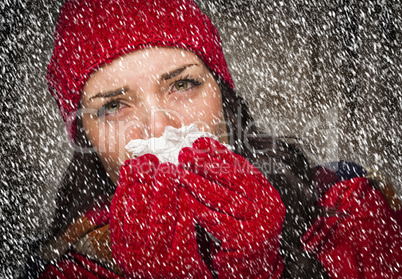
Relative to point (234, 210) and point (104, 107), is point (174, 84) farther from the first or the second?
point (234, 210)

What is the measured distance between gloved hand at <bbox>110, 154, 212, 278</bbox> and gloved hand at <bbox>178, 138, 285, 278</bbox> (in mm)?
27

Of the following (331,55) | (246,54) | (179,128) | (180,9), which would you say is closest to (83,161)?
(179,128)

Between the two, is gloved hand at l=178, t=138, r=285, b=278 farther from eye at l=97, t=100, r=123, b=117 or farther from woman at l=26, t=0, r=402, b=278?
eye at l=97, t=100, r=123, b=117

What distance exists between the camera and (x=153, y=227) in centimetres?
48

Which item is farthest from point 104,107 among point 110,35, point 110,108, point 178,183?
point 178,183

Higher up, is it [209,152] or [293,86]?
[293,86]

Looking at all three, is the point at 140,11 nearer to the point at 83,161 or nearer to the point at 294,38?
the point at 83,161

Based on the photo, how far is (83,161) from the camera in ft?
2.71

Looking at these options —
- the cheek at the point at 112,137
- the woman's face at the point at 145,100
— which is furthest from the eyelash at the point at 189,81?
the cheek at the point at 112,137

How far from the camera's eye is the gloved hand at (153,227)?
47 cm

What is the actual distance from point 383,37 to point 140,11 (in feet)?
4.03

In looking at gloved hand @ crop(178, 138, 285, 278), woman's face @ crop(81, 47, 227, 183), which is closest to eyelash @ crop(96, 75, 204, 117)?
woman's face @ crop(81, 47, 227, 183)

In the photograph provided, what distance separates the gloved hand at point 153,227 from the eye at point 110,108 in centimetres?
16

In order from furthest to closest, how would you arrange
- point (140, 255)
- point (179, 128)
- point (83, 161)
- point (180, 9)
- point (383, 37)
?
point (383, 37)
point (83, 161)
point (180, 9)
point (179, 128)
point (140, 255)
